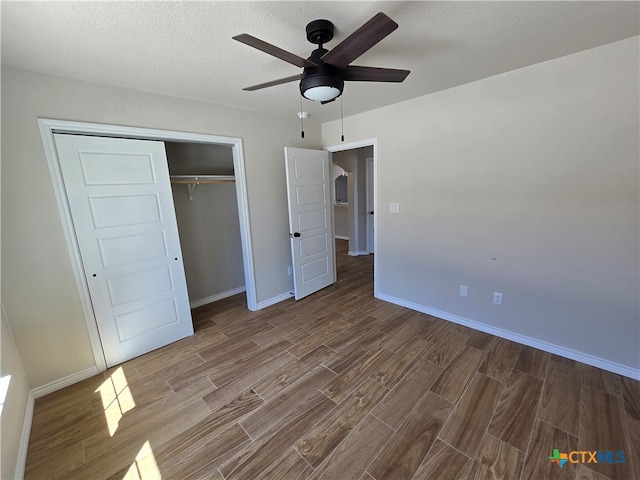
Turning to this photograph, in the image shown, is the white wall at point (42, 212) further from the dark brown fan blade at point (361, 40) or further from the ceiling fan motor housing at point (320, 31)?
the dark brown fan blade at point (361, 40)

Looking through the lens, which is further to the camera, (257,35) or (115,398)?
(115,398)

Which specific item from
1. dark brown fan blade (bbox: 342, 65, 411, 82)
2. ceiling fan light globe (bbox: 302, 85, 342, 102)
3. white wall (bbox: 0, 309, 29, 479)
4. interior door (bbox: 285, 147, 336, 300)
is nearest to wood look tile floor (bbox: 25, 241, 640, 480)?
white wall (bbox: 0, 309, 29, 479)

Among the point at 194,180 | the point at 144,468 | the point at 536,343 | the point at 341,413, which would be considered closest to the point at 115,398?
the point at 144,468

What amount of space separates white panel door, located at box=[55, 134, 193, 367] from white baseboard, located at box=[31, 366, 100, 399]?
15cm

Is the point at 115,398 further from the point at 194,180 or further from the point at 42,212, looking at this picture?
the point at 194,180

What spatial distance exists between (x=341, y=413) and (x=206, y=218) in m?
2.89

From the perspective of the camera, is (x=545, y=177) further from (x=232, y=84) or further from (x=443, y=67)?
(x=232, y=84)

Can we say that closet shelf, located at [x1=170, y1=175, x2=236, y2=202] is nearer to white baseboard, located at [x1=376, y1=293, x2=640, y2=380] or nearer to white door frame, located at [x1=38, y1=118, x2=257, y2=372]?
white door frame, located at [x1=38, y1=118, x2=257, y2=372]

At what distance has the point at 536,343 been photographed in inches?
93.4

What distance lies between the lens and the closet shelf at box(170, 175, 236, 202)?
120 inches

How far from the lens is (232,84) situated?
7.39 feet

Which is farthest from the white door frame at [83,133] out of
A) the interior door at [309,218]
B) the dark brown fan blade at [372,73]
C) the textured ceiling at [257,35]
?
the dark brown fan blade at [372,73]

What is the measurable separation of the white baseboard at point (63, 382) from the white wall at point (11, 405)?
0.12m

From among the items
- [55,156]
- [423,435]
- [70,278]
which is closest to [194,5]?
[55,156]
